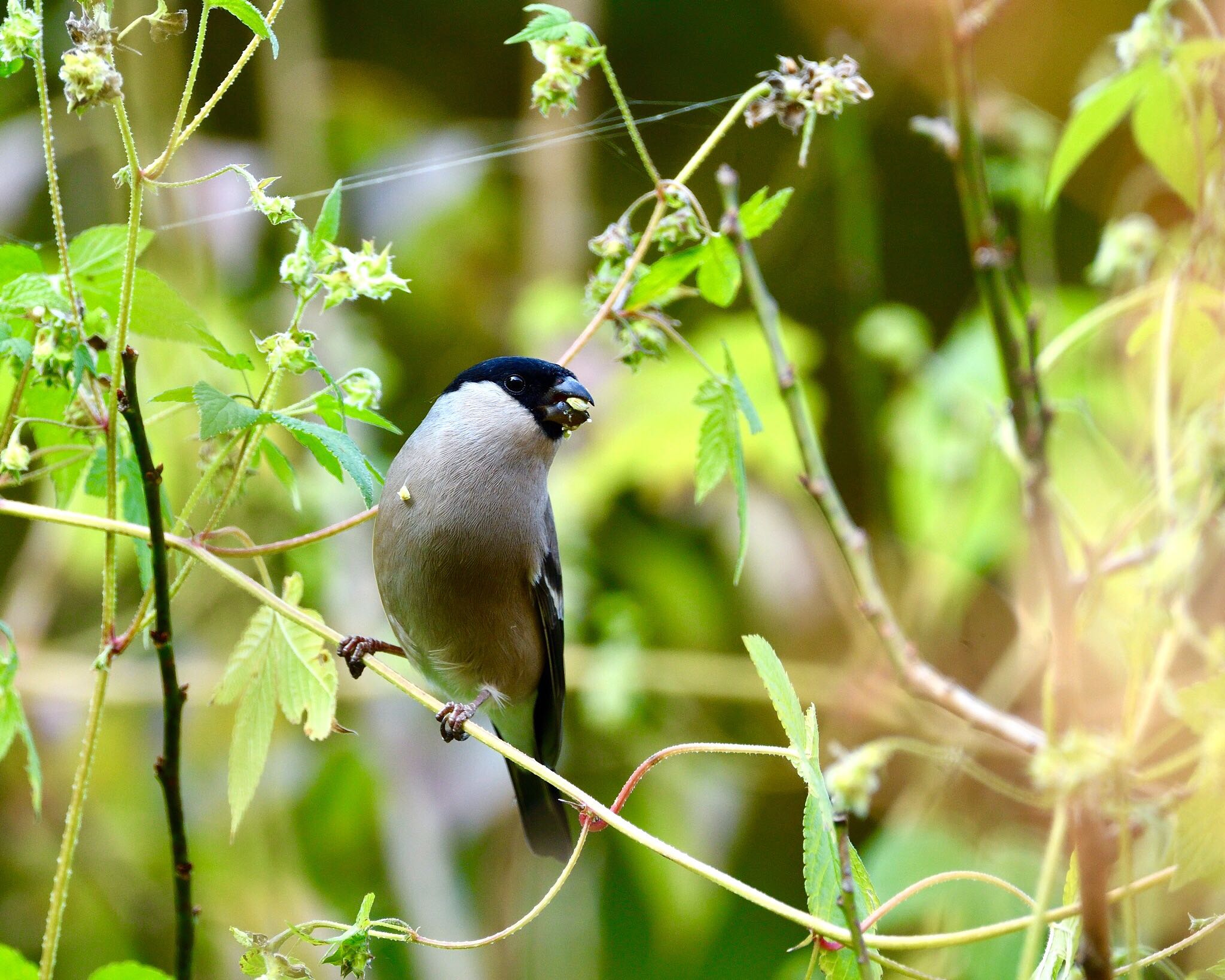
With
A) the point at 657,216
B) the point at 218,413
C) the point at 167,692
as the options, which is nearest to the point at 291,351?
the point at 218,413

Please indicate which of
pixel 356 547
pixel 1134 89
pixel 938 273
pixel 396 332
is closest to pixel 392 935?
pixel 1134 89

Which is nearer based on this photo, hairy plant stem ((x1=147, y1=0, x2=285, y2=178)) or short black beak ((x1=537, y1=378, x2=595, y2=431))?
hairy plant stem ((x1=147, y1=0, x2=285, y2=178))

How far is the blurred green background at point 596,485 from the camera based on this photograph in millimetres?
2834

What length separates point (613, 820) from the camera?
1086 mm

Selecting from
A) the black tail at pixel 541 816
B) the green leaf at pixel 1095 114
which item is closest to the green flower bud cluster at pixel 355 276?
the green leaf at pixel 1095 114

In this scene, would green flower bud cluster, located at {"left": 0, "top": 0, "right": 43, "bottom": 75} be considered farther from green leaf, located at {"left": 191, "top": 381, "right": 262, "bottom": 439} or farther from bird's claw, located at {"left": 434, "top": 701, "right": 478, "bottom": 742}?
bird's claw, located at {"left": 434, "top": 701, "right": 478, "bottom": 742}

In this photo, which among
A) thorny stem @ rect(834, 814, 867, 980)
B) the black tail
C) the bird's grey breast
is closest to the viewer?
thorny stem @ rect(834, 814, 867, 980)

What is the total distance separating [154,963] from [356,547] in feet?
4.49

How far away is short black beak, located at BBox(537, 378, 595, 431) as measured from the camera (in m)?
2.06

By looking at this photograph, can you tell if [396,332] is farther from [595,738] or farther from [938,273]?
[938,273]

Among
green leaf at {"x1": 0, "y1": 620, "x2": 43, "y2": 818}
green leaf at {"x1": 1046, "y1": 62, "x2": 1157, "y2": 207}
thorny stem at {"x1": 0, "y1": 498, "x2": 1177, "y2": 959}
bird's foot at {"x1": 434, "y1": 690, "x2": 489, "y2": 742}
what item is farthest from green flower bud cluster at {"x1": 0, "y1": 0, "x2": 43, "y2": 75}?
green leaf at {"x1": 1046, "y1": 62, "x2": 1157, "y2": 207}

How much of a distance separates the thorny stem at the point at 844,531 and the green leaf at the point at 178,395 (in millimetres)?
580

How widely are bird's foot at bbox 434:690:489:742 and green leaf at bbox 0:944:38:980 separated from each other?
63 cm

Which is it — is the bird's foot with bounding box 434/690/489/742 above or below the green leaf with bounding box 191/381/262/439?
below
